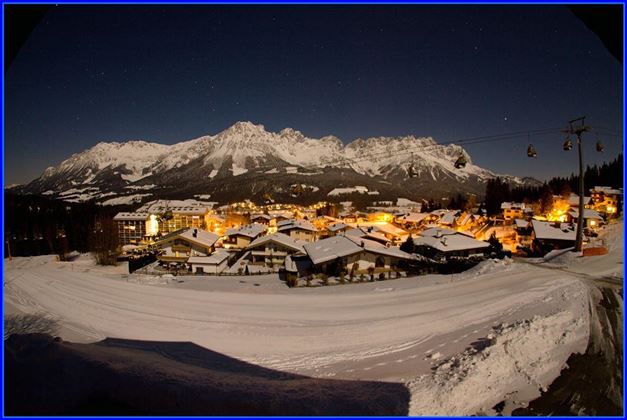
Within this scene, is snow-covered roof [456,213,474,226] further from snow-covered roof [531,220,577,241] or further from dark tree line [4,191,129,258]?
dark tree line [4,191,129,258]

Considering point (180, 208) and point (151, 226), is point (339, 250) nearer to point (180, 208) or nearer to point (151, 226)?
point (151, 226)

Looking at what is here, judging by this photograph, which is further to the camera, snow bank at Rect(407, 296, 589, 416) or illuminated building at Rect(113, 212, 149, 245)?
illuminated building at Rect(113, 212, 149, 245)

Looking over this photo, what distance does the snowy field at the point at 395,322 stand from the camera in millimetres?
5781

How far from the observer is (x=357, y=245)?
76.2 feet

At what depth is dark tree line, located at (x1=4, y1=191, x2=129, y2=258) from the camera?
39.3 meters

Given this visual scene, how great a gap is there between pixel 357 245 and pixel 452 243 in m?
12.6

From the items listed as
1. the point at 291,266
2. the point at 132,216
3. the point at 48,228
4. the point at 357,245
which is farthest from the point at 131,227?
the point at 357,245

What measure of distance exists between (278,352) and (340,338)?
6.47 feet

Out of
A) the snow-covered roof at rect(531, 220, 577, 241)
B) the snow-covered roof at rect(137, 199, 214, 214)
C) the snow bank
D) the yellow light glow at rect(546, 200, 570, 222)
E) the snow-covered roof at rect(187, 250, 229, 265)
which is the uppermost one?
the snow-covered roof at rect(137, 199, 214, 214)

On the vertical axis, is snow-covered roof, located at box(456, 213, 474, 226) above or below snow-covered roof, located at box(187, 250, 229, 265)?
above

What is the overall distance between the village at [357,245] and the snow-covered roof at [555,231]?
7 centimetres

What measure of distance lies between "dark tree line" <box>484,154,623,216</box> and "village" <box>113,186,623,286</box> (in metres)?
1.61

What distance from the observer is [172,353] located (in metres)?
8.66

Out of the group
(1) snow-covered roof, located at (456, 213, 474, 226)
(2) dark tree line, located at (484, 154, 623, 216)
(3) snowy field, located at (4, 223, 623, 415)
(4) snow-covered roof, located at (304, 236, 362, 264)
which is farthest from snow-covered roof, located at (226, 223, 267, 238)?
(2) dark tree line, located at (484, 154, 623, 216)
